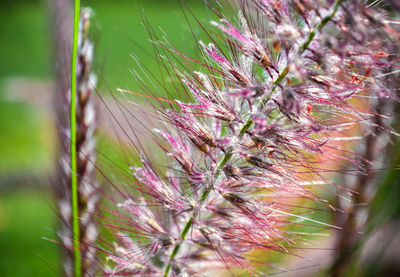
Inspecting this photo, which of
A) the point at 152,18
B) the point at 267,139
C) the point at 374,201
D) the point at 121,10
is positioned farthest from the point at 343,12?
the point at 121,10

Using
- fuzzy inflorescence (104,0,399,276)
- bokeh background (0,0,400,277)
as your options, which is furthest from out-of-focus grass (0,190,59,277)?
fuzzy inflorescence (104,0,399,276)

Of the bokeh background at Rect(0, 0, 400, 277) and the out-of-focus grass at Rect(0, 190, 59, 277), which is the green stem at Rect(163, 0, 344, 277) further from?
the out-of-focus grass at Rect(0, 190, 59, 277)

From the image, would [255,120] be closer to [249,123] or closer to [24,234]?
[249,123]

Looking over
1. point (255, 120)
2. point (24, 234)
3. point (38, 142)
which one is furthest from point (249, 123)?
point (38, 142)

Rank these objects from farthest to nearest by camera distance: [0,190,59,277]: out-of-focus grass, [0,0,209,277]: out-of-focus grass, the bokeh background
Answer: [0,190,59,277]: out-of-focus grass, [0,0,209,277]: out-of-focus grass, the bokeh background

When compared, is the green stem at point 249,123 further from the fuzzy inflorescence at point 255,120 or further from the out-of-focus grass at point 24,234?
the out-of-focus grass at point 24,234

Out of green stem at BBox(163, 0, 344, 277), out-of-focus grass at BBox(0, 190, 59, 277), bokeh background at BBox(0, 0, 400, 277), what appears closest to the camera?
green stem at BBox(163, 0, 344, 277)
